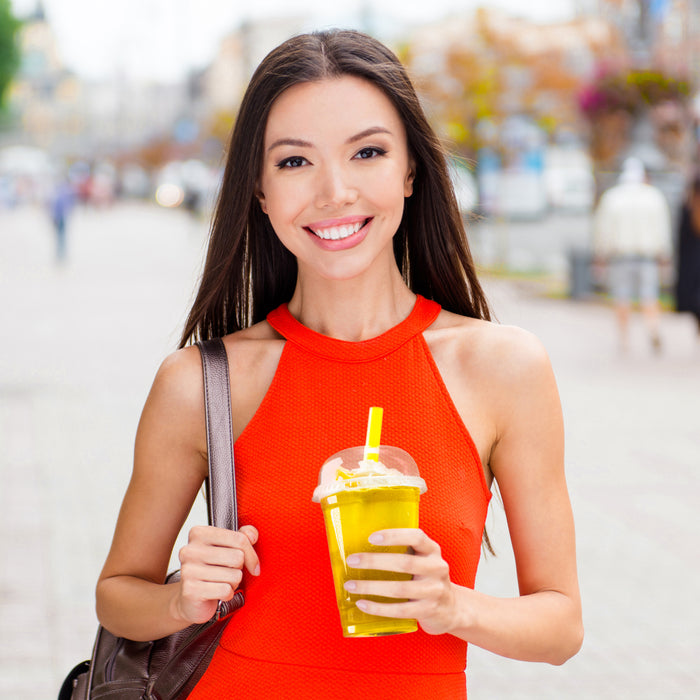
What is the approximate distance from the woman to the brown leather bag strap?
3 cm

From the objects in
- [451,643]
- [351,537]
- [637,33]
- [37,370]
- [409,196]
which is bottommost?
[37,370]

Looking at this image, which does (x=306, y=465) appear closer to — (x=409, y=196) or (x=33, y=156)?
(x=409, y=196)

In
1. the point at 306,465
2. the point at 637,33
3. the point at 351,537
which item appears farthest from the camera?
Result: the point at 637,33

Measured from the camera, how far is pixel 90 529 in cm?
571

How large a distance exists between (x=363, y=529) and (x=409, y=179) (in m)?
0.73

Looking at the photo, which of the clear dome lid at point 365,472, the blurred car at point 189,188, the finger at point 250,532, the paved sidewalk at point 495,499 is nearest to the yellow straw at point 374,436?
the clear dome lid at point 365,472

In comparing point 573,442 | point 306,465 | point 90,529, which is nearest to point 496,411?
point 306,465

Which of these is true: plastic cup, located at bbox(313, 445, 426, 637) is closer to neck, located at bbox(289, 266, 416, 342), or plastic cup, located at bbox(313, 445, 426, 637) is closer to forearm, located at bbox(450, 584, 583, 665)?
forearm, located at bbox(450, 584, 583, 665)

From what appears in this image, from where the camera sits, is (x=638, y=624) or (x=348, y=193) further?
(x=638, y=624)

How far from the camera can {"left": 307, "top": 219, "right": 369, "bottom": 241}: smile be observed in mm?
1797

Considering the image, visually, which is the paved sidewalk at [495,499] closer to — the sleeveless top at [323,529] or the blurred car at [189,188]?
the sleeveless top at [323,529]

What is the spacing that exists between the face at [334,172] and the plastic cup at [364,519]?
16.9 inches

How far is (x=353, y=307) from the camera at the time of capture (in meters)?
1.93

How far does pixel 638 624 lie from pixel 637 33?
49.7 feet
